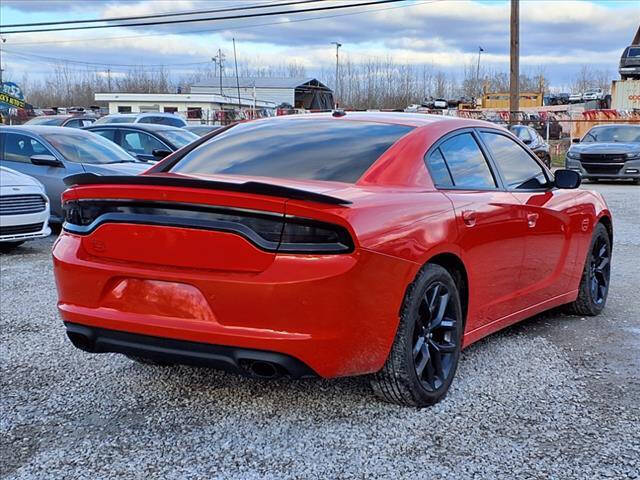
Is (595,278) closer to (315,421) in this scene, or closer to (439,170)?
(439,170)

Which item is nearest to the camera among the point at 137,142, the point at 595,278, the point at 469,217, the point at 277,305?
the point at 277,305

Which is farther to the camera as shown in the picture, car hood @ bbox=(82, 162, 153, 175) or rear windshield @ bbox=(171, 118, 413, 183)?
car hood @ bbox=(82, 162, 153, 175)

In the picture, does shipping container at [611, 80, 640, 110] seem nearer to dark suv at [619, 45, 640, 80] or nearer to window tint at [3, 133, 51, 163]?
dark suv at [619, 45, 640, 80]

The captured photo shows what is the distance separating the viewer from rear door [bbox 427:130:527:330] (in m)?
4.02

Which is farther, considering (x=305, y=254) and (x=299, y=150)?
(x=299, y=150)

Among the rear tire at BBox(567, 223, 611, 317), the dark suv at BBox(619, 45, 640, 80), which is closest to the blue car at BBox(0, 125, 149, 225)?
the rear tire at BBox(567, 223, 611, 317)

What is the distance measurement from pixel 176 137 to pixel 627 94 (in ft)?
114

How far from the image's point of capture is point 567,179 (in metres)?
5.19

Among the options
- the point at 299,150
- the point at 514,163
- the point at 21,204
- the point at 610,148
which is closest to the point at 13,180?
the point at 21,204

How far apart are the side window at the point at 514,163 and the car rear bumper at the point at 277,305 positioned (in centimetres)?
162

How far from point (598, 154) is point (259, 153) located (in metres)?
16.4

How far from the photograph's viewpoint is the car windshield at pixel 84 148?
33.6 ft

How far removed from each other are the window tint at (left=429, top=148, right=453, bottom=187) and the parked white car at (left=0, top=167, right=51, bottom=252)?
5784 millimetres

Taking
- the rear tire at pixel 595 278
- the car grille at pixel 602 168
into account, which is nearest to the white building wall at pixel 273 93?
the car grille at pixel 602 168
